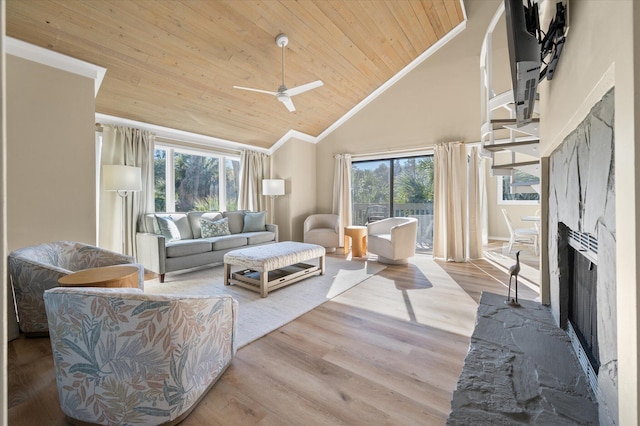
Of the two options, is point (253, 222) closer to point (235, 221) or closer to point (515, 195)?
point (235, 221)

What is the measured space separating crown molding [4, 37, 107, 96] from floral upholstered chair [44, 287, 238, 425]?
108 inches

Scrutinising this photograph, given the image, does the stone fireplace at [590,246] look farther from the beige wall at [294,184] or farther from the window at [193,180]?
the window at [193,180]

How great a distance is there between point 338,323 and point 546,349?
1454mm

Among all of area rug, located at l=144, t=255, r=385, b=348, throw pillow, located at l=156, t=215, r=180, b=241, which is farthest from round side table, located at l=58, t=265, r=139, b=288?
throw pillow, located at l=156, t=215, r=180, b=241

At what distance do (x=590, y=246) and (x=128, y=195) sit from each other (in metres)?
4.99

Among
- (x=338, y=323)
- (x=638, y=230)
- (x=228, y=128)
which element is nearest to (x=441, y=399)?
(x=338, y=323)

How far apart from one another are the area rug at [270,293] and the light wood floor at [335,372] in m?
0.15

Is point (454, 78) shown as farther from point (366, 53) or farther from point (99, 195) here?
point (99, 195)

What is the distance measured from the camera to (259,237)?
4.94 meters

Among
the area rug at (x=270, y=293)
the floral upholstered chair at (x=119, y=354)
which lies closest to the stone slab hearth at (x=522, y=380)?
the floral upholstered chair at (x=119, y=354)

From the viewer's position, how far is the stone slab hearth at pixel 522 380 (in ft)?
4.00

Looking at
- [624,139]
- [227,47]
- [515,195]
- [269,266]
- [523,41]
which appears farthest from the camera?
[515,195]

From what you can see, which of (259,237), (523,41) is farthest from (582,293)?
(259,237)

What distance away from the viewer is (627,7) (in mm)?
734
